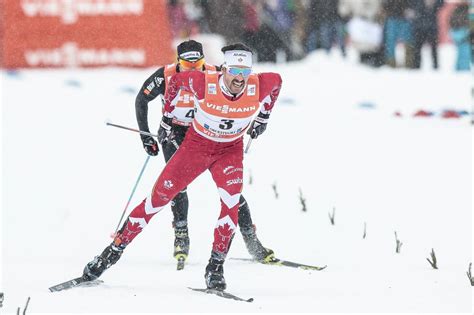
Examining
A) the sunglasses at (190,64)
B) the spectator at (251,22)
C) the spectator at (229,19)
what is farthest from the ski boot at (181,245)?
the spectator at (251,22)

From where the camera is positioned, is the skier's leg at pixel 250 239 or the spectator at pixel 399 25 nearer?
the skier's leg at pixel 250 239

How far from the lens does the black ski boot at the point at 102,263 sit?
7227 millimetres

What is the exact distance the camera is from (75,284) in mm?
7164

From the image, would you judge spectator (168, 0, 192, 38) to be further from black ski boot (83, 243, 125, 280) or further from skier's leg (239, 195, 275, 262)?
black ski boot (83, 243, 125, 280)

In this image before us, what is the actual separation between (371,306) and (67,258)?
322 cm

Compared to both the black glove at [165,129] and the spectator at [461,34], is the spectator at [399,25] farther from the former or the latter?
the black glove at [165,129]

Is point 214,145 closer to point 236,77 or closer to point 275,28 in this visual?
point 236,77

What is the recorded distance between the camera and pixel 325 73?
1822 cm

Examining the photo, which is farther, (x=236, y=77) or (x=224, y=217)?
(x=224, y=217)

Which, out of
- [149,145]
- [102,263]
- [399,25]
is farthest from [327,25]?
[102,263]

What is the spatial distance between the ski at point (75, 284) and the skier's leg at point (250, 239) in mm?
1456

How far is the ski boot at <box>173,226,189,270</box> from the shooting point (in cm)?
804

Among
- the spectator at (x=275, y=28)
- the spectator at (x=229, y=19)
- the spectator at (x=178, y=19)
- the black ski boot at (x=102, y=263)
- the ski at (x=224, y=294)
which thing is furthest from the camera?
the spectator at (x=178, y=19)

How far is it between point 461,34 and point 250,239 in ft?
38.7
